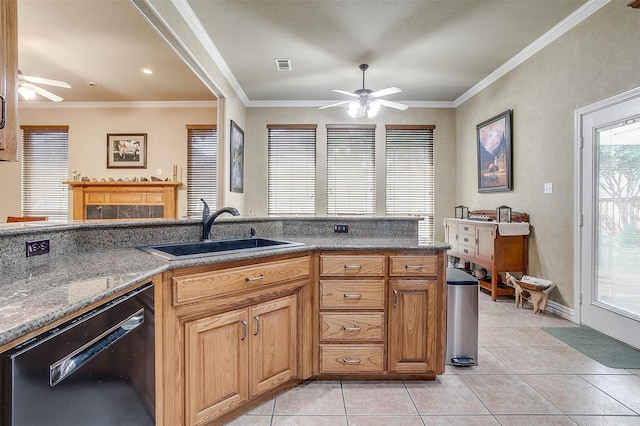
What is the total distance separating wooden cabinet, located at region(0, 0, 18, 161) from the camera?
103 centimetres

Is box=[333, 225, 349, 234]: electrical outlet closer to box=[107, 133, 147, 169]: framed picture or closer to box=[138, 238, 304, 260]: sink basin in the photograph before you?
box=[138, 238, 304, 260]: sink basin

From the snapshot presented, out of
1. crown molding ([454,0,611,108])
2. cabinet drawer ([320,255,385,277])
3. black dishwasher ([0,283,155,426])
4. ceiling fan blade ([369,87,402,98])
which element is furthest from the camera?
ceiling fan blade ([369,87,402,98])

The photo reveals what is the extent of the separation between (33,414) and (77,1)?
138 inches

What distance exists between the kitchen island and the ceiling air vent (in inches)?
100

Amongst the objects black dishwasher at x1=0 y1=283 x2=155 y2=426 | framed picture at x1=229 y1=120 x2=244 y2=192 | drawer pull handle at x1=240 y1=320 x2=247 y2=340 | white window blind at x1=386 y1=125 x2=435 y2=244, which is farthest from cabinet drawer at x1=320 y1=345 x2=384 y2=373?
white window blind at x1=386 y1=125 x2=435 y2=244

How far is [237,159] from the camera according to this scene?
15.8ft

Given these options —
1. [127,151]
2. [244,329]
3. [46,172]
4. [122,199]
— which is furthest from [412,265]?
[46,172]

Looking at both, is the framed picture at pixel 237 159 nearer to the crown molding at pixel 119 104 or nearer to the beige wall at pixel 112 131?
the beige wall at pixel 112 131

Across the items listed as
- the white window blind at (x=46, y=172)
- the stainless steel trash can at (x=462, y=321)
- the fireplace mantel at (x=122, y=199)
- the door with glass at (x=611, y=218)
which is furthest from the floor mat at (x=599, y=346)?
the white window blind at (x=46, y=172)

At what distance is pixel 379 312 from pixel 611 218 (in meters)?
2.32

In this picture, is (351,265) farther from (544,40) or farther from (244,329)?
(544,40)

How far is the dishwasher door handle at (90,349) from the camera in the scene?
750mm

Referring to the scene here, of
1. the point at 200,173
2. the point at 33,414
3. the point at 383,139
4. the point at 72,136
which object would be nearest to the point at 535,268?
the point at 383,139

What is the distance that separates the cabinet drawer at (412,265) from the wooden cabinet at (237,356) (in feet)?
2.08
